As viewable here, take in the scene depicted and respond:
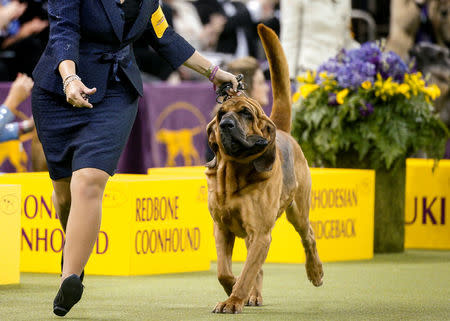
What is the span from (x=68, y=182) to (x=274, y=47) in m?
1.25

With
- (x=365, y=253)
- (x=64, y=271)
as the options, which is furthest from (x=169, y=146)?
(x=64, y=271)

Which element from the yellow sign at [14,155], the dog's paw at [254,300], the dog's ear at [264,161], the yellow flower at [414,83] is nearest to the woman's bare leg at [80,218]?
the dog's ear at [264,161]

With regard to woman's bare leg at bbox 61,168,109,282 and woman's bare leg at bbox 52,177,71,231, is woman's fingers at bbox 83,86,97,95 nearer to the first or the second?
woman's bare leg at bbox 61,168,109,282

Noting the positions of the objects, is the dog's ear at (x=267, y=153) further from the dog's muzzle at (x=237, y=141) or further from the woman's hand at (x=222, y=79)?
the woman's hand at (x=222, y=79)

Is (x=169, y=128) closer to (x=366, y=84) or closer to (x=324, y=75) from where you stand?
(x=324, y=75)

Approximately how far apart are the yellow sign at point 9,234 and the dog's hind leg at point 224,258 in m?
1.32

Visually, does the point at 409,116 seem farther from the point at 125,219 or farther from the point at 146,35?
the point at 146,35

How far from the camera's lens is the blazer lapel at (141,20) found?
14.7 ft

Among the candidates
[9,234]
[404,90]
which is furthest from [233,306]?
[404,90]

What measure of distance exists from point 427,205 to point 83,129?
4.01 meters

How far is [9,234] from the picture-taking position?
552cm

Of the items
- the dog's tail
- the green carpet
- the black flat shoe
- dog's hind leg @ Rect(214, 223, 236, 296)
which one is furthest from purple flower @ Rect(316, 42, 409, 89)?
the black flat shoe

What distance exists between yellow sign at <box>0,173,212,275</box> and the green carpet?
120mm

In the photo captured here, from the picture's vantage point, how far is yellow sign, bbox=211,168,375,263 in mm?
6820
